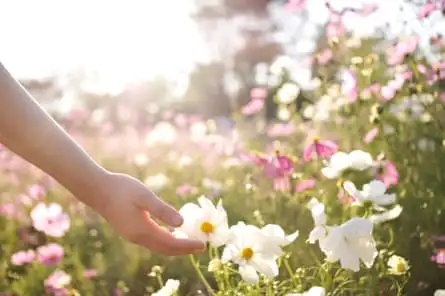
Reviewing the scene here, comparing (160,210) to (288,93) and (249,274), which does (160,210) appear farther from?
(288,93)

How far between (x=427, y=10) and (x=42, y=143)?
50.7 inches

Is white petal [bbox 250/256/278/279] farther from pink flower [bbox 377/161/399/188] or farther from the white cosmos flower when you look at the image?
pink flower [bbox 377/161/399/188]

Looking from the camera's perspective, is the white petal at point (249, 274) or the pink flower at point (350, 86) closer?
the white petal at point (249, 274)

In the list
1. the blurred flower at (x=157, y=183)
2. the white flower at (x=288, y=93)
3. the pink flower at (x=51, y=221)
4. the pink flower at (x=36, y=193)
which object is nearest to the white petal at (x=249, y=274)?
the pink flower at (x=51, y=221)

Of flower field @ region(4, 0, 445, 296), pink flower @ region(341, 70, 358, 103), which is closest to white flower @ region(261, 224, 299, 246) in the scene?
flower field @ region(4, 0, 445, 296)

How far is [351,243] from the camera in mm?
1087

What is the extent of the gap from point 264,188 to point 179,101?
9.10 metres

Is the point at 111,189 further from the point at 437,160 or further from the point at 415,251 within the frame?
the point at 437,160

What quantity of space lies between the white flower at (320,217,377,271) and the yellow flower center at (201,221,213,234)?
150 mm

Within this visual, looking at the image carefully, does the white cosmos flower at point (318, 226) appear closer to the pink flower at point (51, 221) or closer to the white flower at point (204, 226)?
the white flower at point (204, 226)

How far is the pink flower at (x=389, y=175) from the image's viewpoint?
6.14 feet

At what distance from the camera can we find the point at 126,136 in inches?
188

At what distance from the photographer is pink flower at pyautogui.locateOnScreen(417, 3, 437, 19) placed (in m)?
1.92

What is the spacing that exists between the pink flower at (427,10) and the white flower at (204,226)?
3.35ft
